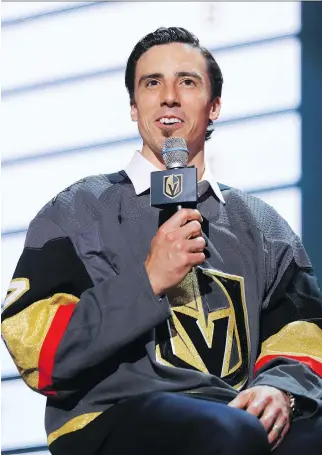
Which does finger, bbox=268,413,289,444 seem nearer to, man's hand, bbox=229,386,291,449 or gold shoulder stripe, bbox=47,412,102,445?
man's hand, bbox=229,386,291,449

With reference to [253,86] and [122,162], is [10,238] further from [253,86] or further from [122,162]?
[253,86]

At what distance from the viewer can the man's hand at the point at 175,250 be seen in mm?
2979

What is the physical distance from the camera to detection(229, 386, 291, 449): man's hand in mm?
3021

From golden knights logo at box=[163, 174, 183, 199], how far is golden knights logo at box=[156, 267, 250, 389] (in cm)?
40

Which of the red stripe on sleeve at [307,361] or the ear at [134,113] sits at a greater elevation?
the ear at [134,113]

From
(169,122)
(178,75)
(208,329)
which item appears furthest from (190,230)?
(178,75)

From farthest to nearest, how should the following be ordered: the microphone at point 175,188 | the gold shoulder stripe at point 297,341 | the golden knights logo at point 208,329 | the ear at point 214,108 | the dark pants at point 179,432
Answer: the ear at point 214,108
the gold shoulder stripe at point 297,341
the golden knights logo at point 208,329
the microphone at point 175,188
the dark pants at point 179,432

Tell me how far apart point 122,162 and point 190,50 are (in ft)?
3.02

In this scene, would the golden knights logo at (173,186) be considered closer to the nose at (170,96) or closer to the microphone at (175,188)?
the microphone at (175,188)

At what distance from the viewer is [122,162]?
445 cm

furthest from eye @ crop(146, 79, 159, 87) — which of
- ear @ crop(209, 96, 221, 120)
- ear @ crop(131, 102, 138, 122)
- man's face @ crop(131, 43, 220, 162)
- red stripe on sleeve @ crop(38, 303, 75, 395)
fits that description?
red stripe on sleeve @ crop(38, 303, 75, 395)

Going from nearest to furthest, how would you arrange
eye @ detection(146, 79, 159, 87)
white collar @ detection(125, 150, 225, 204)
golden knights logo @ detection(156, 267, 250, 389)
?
golden knights logo @ detection(156, 267, 250, 389), white collar @ detection(125, 150, 225, 204), eye @ detection(146, 79, 159, 87)

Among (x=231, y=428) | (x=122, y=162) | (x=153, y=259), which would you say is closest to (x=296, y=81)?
(x=122, y=162)

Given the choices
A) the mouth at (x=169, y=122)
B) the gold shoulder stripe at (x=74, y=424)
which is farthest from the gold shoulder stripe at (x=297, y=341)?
the mouth at (x=169, y=122)
